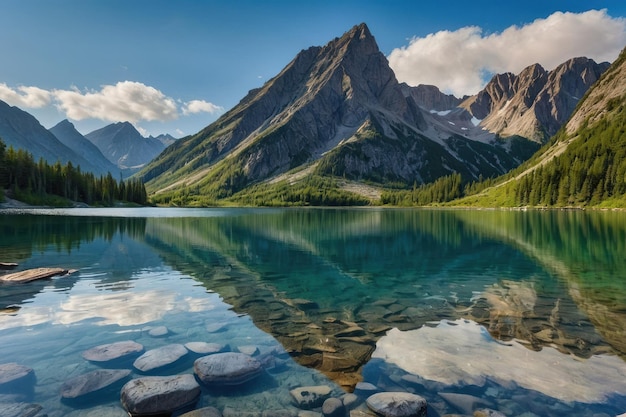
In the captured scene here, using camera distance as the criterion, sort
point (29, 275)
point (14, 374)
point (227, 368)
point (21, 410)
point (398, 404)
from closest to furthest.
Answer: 1. point (21, 410)
2. point (398, 404)
3. point (14, 374)
4. point (227, 368)
5. point (29, 275)

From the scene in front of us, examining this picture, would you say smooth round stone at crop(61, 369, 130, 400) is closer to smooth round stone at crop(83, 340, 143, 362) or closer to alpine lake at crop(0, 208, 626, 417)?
alpine lake at crop(0, 208, 626, 417)

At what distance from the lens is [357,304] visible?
25219 millimetres

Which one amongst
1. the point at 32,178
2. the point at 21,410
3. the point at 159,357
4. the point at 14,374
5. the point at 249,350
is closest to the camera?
the point at 21,410

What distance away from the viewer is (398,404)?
461 inches

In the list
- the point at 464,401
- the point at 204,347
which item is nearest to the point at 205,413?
the point at 204,347

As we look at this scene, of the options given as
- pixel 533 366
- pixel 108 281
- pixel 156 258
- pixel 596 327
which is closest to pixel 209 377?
pixel 533 366

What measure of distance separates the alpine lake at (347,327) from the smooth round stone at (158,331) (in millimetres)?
109

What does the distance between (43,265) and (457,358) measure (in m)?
41.5

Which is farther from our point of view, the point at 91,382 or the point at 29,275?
the point at 29,275

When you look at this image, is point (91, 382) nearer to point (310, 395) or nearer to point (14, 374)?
point (14, 374)

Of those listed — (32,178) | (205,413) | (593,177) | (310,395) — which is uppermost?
(593,177)

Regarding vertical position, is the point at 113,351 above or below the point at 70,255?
below

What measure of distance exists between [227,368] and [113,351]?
6.06 metres

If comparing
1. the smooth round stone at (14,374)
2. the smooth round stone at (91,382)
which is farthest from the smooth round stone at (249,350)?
the smooth round stone at (14,374)
